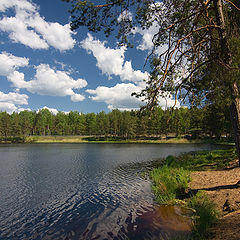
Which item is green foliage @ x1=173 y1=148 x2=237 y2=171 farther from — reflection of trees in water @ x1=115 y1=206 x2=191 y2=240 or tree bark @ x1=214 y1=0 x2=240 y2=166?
tree bark @ x1=214 y1=0 x2=240 y2=166

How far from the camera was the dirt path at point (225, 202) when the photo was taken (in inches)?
226

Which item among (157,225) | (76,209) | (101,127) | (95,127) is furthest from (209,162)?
(95,127)

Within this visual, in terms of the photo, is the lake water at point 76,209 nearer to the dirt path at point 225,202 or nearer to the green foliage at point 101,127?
the dirt path at point 225,202

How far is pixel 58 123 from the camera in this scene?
140m

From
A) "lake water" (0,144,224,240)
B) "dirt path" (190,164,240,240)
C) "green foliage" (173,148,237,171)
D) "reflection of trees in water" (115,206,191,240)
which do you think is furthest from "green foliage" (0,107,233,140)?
"reflection of trees in water" (115,206,191,240)

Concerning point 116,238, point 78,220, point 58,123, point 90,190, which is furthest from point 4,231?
point 58,123

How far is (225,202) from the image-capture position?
845 centimetres

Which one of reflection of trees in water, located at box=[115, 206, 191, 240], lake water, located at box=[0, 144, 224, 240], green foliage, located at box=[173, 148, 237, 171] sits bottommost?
lake water, located at box=[0, 144, 224, 240]

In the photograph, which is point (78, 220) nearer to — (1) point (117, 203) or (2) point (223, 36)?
(1) point (117, 203)

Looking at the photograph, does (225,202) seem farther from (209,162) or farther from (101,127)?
(101,127)

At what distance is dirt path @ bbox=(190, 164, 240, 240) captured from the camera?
574 cm

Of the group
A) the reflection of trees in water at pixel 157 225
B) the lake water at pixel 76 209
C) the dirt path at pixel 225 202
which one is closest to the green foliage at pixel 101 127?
the lake water at pixel 76 209

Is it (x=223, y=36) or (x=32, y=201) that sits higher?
(x=223, y=36)

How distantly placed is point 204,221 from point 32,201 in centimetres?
1206
